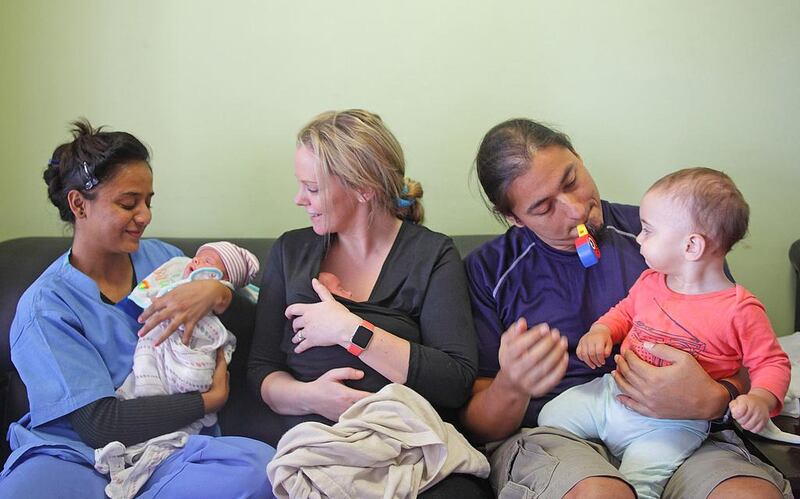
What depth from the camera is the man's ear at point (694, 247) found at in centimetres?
125

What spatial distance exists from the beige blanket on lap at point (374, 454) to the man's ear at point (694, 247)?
1.87ft

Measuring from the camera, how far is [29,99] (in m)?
1.99

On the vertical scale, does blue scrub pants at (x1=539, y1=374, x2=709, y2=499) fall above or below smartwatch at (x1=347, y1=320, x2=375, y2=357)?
below

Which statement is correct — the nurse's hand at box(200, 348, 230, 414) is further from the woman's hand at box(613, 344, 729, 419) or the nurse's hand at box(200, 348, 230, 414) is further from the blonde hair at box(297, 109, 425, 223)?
the woman's hand at box(613, 344, 729, 419)

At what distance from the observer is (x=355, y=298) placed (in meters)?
1.53

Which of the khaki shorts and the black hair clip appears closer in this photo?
the khaki shorts

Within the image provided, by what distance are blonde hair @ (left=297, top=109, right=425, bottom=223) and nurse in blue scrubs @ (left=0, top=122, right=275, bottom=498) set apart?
1.27 ft

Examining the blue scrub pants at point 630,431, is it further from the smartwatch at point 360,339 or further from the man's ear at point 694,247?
the smartwatch at point 360,339

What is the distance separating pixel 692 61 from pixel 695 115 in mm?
159

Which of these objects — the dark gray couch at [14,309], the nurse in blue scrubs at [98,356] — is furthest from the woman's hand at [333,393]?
the dark gray couch at [14,309]

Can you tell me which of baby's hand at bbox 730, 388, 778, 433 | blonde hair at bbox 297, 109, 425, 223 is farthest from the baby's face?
baby's hand at bbox 730, 388, 778, 433

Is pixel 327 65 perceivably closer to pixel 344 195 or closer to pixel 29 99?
pixel 344 195

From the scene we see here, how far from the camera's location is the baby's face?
5.18ft

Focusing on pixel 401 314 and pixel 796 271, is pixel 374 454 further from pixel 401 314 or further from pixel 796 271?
pixel 796 271
